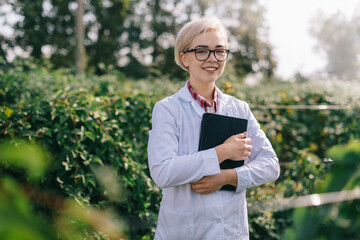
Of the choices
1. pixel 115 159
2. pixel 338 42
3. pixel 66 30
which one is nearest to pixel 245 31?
pixel 66 30

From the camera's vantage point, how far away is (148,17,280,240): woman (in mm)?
1759

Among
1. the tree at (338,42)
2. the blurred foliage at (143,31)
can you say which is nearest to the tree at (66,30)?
the blurred foliage at (143,31)

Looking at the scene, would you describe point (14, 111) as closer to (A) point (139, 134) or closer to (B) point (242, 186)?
(A) point (139, 134)

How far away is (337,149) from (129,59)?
33415mm

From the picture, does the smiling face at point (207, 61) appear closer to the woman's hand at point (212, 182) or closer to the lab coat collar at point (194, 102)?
the lab coat collar at point (194, 102)

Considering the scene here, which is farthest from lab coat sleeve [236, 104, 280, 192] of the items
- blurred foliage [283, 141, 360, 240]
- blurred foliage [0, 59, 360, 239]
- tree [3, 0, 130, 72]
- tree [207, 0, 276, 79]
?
tree [207, 0, 276, 79]

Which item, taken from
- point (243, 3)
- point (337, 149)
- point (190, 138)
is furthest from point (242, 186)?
point (243, 3)

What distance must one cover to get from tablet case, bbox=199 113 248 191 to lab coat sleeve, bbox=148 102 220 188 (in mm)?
144

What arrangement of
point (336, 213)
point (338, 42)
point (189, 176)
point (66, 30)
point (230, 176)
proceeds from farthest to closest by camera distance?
point (338, 42) → point (66, 30) → point (230, 176) → point (189, 176) → point (336, 213)

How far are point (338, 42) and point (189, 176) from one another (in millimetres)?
73352

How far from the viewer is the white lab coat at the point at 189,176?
1.73 metres

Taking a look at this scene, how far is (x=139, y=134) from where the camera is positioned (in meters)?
3.40

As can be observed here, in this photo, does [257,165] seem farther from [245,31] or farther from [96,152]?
[245,31]

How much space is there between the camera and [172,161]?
68.7 inches
